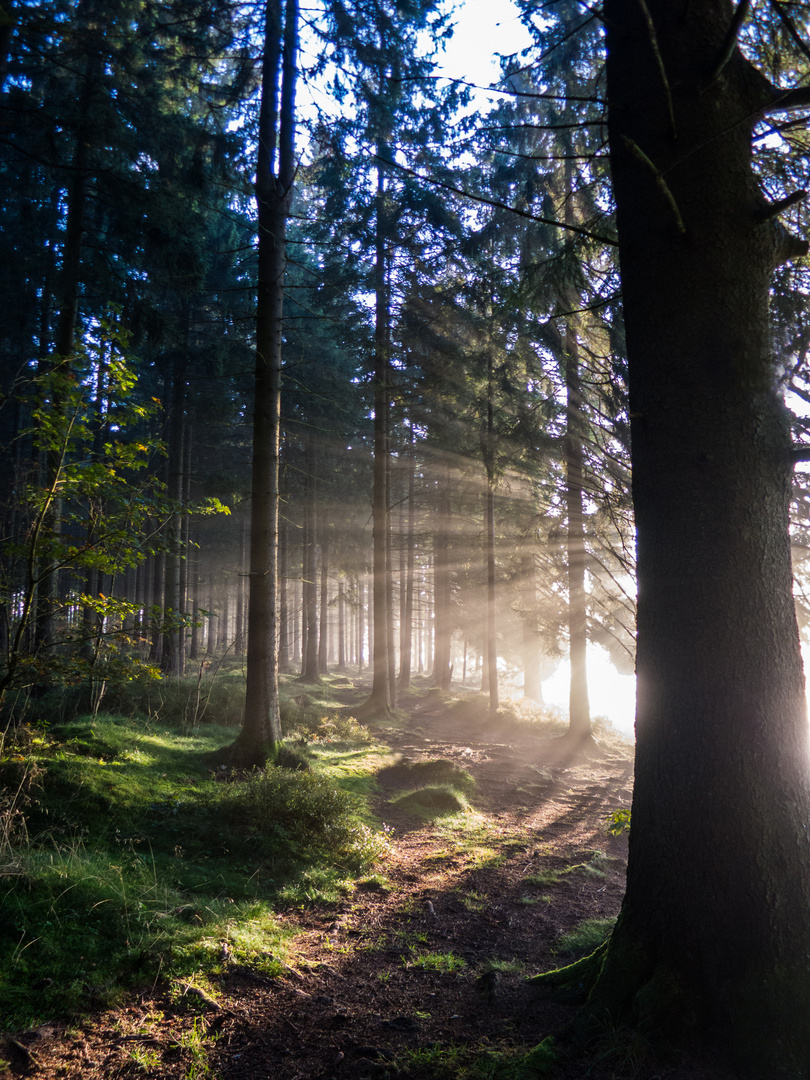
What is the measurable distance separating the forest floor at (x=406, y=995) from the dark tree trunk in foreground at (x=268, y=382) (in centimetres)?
235

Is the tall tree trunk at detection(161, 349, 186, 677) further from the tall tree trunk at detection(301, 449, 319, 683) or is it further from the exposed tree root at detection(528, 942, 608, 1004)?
the exposed tree root at detection(528, 942, 608, 1004)

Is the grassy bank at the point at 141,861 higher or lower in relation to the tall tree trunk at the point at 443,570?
lower

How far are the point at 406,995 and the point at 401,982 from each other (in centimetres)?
19

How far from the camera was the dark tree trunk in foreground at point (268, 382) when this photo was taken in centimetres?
768

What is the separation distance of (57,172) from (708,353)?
13.2 m

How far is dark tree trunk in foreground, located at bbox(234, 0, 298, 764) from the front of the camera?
7.68 metres

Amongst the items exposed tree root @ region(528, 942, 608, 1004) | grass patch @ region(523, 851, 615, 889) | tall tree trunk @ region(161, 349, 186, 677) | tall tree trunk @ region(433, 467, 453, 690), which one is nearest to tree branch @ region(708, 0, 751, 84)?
exposed tree root @ region(528, 942, 608, 1004)

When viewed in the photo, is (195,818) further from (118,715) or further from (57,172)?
(57,172)

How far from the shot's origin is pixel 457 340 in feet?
51.5

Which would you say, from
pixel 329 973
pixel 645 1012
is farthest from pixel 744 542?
pixel 329 973

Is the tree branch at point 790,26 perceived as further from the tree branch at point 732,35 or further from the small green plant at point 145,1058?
the small green plant at point 145,1058

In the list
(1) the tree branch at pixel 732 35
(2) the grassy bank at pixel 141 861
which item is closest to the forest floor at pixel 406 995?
(2) the grassy bank at pixel 141 861

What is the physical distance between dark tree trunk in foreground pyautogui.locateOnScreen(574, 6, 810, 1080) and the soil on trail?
49 centimetres

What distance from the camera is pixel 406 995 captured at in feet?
11.2
